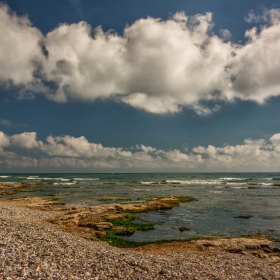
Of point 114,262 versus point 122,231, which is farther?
point 122,231

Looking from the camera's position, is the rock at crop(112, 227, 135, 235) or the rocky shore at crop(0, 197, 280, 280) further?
the rock at crop(112, 227, 135, 235)

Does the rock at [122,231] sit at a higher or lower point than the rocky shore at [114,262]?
lower

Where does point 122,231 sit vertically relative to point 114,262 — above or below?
below

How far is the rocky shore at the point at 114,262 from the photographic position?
38.9ft

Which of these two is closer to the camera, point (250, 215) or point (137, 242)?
point (137, 242)

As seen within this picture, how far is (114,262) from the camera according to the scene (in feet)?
46.2

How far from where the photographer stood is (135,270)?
1312 cm

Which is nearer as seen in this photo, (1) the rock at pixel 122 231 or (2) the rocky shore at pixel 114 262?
(2) the rocky shore at pixel 114 262

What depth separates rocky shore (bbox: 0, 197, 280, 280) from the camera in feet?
38.9

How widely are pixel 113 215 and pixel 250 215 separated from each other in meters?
21.8

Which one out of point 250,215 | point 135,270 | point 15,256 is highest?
point 15,256

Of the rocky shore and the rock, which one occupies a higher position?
the rocky shore

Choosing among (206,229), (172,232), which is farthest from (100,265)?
(206,229)

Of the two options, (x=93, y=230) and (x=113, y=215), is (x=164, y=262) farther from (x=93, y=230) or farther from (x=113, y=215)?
(x=113, y=215)
